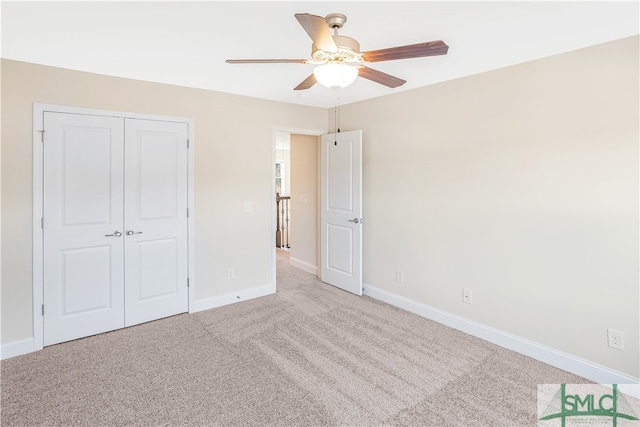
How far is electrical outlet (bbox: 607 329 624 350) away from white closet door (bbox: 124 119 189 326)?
3.67 metres

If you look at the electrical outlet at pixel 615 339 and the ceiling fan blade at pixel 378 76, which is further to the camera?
the electrical outlet at pixel 615 339

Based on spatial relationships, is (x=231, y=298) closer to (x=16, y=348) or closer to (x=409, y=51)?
(x=16, y=348)

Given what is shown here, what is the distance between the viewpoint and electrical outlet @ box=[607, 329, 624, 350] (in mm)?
2318

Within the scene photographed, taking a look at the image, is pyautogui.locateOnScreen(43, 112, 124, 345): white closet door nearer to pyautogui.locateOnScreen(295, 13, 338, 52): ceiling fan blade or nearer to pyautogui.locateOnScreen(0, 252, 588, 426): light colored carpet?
pyautogui.locateOnScreen(0, 252, 588, 426): light colored carpet

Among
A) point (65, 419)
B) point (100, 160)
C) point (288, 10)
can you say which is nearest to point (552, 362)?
point (288, 10)

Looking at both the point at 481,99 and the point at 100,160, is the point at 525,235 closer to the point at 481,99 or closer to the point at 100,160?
the point at 481,99

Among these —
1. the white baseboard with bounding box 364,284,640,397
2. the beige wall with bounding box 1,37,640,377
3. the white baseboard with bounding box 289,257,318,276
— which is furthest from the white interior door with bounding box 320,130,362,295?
the white baseboard with bounding box 364,284,640,397

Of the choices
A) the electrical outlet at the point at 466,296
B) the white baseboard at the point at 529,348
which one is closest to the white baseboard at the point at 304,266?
the white baseboard at the point at 529,348

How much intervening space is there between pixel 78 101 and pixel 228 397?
8.90ft

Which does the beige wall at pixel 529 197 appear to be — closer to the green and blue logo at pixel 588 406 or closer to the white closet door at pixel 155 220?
the green and blue logo at pixel 588 406

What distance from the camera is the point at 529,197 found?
8.86 feet

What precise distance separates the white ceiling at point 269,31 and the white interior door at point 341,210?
137cm

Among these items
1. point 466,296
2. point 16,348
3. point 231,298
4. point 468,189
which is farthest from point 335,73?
point 16,348

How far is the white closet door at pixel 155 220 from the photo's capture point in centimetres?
320
